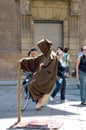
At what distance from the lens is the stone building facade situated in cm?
1842

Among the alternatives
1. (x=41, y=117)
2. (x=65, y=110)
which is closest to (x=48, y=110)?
(x=65, y=110)

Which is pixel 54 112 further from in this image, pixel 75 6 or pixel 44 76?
pixel 75 6

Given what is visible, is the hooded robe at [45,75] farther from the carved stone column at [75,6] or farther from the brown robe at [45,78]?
the carved stone column at [75,6]

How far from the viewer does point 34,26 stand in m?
18.8

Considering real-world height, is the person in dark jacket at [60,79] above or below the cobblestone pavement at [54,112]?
above

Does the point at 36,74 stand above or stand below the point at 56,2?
below

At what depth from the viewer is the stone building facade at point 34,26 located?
1842 centimetres

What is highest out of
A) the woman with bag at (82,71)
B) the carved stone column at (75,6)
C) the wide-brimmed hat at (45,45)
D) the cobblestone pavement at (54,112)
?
the carved stone column at (75,6)

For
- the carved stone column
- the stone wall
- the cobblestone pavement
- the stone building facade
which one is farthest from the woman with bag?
the carved stone column

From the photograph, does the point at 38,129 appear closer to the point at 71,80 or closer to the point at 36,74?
the point at 36,74

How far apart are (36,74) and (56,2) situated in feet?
38.2

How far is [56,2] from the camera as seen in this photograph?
61.4 feet

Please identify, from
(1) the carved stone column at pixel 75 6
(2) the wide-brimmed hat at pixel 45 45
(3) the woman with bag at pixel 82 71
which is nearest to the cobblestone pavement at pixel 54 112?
(3) the woman with bag at pixel 82 71

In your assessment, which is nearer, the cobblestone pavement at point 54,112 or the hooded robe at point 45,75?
the hooded robe at point 45,75
